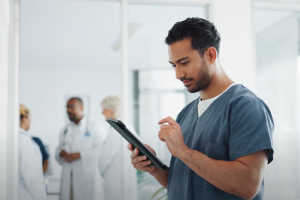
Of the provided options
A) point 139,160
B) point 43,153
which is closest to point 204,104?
point 139,160

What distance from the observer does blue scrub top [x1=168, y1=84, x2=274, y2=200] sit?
3.00 ft

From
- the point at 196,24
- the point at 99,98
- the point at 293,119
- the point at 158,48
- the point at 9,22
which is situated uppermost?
the point at 9,22

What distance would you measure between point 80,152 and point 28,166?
1.23 feet

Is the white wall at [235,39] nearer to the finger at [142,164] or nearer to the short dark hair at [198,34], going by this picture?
the short dark hair at [198,34]

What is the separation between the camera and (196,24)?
114 centimetres

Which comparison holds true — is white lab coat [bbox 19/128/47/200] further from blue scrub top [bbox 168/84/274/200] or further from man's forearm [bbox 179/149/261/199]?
man's forearm [bbox 179/149/261/199]

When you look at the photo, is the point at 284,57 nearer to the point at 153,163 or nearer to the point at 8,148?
the point at 153,163

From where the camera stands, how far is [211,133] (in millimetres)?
1022

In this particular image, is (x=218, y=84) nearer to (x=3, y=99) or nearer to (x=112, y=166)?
(x=112, y=166)

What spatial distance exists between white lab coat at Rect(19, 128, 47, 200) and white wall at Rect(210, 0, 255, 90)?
5.07 feet

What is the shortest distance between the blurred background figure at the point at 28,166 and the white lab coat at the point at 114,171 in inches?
17.4

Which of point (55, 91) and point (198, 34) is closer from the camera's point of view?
point (198, 34)

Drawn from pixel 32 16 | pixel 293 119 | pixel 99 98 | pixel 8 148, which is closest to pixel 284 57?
pixel 293 119

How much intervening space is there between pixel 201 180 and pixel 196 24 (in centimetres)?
56
